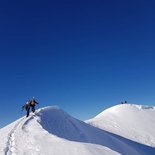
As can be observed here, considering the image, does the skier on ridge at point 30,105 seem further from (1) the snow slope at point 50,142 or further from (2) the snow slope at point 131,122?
(2) the snow slope at point 131,122

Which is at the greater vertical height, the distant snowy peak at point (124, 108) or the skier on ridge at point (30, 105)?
the distant snowy peak at point (124, 108)

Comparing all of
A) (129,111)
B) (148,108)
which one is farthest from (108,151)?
(148,108)

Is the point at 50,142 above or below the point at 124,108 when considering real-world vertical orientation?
below

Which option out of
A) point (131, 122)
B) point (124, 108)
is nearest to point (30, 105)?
point (131, 122)

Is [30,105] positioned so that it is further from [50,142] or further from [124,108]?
[124,108]

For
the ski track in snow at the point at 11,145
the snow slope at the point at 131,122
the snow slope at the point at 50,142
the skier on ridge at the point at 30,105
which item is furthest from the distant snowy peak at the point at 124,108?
the ski track in snow at the point at 11,145

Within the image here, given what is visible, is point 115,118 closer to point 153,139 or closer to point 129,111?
point 129,111

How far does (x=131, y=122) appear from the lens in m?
47.8

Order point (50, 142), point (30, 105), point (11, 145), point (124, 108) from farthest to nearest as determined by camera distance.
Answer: point (124, 108) < point (30, 105) < point (11, 145) < point (50, 142)

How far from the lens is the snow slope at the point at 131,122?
1649 inches

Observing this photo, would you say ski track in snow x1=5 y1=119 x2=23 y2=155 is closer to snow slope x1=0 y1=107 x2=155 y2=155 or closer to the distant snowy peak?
snow slope x1=0 y1=107 x2=155 y2=155

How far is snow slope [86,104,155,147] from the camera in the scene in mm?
41881

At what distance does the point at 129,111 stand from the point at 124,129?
28.9 feet

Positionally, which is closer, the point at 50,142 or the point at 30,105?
the point at 50,142
